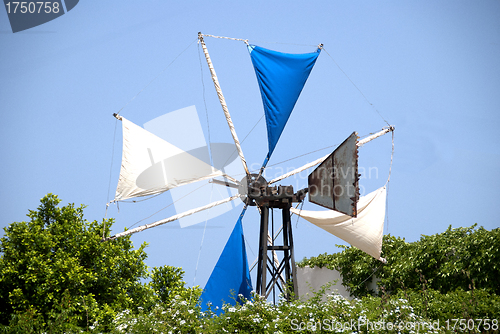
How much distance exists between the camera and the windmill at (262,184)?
→ 1089 cm

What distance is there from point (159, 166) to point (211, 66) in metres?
2.88

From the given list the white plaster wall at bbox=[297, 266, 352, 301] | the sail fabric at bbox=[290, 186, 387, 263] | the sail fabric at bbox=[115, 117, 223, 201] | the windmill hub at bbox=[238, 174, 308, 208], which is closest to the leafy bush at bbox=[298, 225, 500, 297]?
the white plaster wall at bbox=[297, 266, 352, 301]

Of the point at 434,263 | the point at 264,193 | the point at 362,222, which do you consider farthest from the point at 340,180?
the point at 434,263

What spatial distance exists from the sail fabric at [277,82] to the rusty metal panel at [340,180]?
167 cm

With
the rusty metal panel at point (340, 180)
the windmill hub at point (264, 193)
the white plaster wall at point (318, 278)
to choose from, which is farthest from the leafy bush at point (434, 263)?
the windmill hub at point (264, 193)

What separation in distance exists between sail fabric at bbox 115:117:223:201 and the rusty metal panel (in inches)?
105

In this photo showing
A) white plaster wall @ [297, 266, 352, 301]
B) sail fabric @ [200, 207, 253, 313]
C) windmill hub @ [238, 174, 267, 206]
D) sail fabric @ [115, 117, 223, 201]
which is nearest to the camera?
sail fabric @ [200, 207, 253, 313]

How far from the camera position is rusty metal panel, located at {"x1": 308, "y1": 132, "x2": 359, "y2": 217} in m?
8.84

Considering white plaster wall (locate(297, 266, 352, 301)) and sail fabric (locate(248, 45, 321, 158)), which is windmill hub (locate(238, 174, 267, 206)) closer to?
sail fabric (locate(248, 45, 321, 158))

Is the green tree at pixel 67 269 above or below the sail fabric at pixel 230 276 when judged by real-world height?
above

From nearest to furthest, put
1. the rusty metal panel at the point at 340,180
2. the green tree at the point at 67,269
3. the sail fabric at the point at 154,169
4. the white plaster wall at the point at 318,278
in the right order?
1. the rusty metal panel at the point at 340,180
2. the sail fabric at the point at 154,169
3. the green tree at the point at 67,269
4. the white plaster wall at the point at 318,278

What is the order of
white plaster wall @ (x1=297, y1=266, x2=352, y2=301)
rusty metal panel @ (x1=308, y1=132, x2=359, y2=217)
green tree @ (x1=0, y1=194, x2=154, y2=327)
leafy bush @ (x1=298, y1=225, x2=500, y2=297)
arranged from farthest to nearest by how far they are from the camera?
1. white plaster wall @ (x1=297, y1=266, x2=352, y2=301)
2. green tree @ (x1=0, y1=194, x2=154, y2=327)
3. leafy bush @ (x1=298, y1=225, x2=500, y2=297)
4. rusty metal panel @ (x1=308, y1=132, x2=359, y2=217)

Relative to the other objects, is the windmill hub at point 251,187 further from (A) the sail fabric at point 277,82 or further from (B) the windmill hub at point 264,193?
(A) the sail fabric at point 277,82

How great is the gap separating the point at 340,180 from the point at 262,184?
2624 mm
